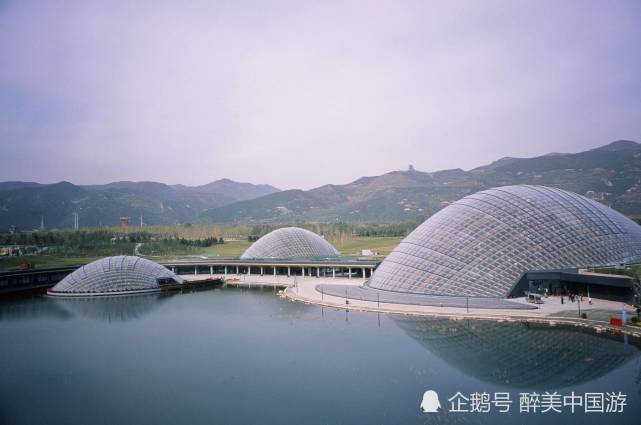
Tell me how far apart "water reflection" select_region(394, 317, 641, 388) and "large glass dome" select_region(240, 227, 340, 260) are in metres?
51.3

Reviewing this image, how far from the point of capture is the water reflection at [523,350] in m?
22.8

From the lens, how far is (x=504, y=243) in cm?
4453

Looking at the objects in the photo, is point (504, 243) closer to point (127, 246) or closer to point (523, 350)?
point (523, 350)

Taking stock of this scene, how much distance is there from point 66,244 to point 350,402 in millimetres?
111107

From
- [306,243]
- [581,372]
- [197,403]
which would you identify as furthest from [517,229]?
[306,243]

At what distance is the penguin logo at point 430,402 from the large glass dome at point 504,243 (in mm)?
23565

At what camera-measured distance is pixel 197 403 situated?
20.9 m

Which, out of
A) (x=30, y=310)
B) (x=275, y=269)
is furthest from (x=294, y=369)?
(x=275, y=269)

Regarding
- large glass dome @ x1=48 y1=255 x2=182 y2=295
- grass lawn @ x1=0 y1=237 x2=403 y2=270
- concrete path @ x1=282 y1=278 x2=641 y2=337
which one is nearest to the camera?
concrete path @ x1=282 y1=278 x2=641 y2=337

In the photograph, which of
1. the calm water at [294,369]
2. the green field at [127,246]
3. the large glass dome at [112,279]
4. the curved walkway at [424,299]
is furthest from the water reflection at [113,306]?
the green field at [127,246]

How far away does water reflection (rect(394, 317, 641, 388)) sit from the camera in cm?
2280

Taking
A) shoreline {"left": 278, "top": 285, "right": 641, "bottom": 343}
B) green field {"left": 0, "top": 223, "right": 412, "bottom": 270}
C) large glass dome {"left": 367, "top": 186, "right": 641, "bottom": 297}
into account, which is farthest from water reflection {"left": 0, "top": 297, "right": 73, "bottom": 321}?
green field {"left": 0, "top": 223, "right": 412, "bottom": 270}

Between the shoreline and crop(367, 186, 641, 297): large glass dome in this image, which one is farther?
crop(367, 186, 641, 297): large glass dome

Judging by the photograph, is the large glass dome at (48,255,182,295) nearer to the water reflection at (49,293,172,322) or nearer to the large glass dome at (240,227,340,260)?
the water reflection at (49,293,172,322)
